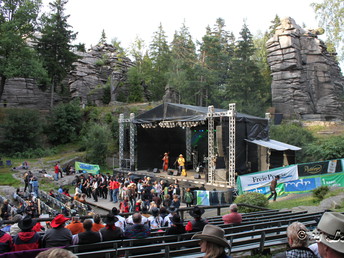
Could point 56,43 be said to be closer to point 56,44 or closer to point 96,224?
point 56,44

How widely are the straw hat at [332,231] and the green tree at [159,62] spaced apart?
4150cm

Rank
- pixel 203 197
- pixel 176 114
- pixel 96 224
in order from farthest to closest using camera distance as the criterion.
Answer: pixel 176 114 < pixel 203 197 < pixel 96 224

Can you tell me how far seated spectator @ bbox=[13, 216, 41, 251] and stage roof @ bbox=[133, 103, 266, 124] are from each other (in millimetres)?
13696

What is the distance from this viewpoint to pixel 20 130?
28.3 m

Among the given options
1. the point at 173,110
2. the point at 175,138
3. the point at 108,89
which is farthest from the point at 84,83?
the point at 173,110

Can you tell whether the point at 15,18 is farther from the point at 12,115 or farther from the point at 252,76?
the point at 252,76

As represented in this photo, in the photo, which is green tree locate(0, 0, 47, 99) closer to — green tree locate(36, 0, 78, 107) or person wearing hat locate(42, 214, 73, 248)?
green tree locate(36, 0, 78, 107)

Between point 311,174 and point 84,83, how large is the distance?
33077mm

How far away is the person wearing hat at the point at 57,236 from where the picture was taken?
14.2 ft

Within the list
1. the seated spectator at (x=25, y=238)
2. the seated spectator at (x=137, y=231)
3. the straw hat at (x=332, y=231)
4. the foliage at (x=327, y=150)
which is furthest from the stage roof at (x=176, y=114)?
the straw hat at (x=332, y=231)

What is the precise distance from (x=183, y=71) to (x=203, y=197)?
95.5 ft

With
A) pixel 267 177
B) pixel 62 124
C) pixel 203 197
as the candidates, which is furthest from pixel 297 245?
pixel 62 124

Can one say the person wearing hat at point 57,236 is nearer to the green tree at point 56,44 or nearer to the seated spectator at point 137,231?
the seated spectator at point 137,231

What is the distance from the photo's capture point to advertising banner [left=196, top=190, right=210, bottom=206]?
45.9 ft
